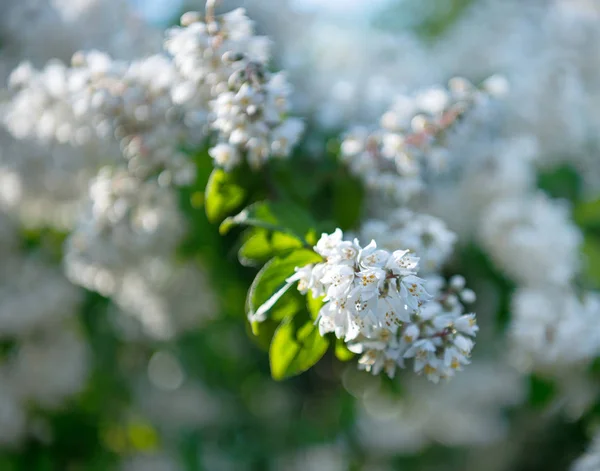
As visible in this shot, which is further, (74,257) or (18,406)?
(18,406)

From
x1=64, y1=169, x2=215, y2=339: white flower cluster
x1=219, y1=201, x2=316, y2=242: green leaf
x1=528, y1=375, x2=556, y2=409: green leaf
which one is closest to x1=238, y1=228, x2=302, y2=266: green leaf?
x1=219, y1=201, x2=316, y2=242: green leaf

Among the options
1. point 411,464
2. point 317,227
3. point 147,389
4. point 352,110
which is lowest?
point 411,464

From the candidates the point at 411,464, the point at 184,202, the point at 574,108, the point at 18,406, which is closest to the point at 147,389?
the point at 18,406

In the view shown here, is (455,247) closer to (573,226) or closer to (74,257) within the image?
(573,226)

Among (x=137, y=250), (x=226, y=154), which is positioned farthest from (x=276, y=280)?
(x=137, y=250)

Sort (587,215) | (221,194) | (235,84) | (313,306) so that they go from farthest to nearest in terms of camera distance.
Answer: (587,215) < (221,194) < (235,84) < (313,306)

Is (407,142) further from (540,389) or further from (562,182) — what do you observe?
(562,182)

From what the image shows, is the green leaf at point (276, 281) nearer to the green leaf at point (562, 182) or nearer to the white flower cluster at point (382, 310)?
the white flower cluster at point (382, 310)

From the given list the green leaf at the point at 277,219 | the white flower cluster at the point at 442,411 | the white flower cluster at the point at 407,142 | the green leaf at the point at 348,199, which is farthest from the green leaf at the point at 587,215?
→ the green leaf at the point at 277,219
